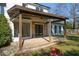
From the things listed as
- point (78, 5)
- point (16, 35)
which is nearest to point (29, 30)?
point (16, 35)

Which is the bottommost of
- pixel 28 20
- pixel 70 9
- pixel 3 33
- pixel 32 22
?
pixel 3 33

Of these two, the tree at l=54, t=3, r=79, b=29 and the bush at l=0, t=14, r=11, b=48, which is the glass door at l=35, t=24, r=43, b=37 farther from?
the bush at l=0, t=14, r=11, b=48

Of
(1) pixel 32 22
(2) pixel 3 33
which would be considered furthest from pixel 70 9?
(2) pixel 3 33

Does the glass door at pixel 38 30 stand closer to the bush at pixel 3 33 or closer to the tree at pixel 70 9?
the tree at pixel 70 9

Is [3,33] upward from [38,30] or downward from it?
upward

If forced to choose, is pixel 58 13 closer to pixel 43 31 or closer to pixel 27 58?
pixel 43 31

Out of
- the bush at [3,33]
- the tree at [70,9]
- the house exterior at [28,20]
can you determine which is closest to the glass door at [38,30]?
the house exterior at [28,20]

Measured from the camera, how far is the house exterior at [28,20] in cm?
970

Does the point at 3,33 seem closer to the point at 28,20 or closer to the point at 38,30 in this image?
the point at 28,20

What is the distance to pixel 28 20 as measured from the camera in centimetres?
1387

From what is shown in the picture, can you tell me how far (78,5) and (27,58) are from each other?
20.2ft

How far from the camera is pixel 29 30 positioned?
565 inches

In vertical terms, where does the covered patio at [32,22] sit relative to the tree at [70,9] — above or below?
below

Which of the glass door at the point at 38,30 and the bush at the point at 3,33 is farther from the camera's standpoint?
the glass door at the point at 38,30
